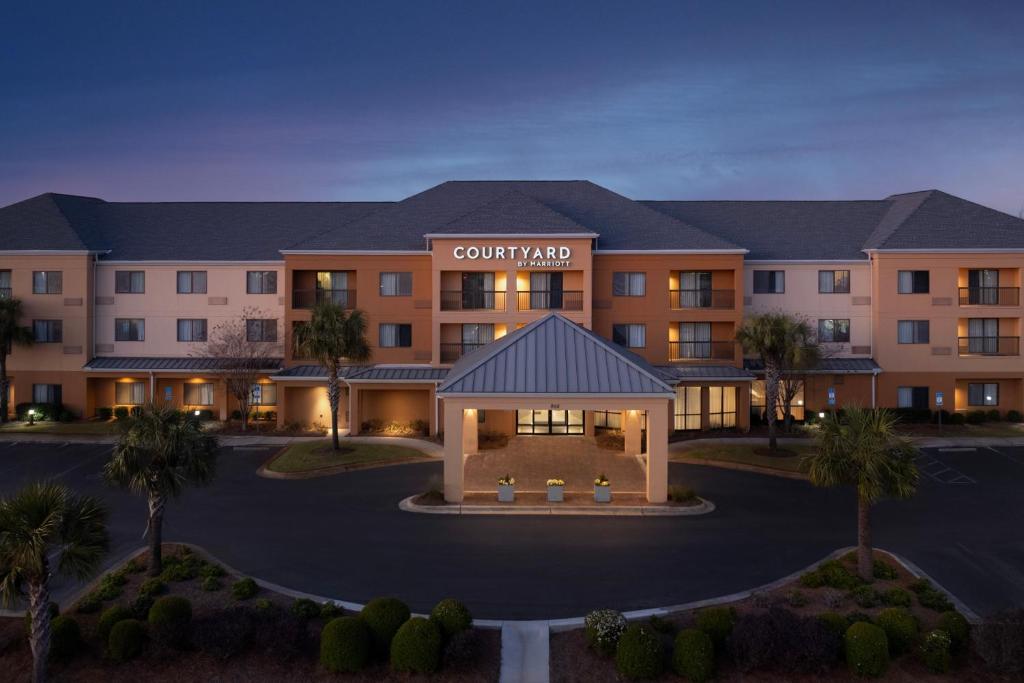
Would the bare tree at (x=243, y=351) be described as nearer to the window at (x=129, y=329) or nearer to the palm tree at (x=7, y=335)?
the window at (x=129, y=329)

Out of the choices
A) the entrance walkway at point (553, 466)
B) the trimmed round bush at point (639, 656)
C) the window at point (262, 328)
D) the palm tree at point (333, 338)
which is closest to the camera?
the trimmed round bush at point (639, 656)

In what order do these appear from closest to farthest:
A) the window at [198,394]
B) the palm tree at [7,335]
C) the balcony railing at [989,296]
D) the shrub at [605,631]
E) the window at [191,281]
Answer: the shrub at [605,631] < the palm tree at [7,335] < the balcony railing at [989,296] < the window at [198,394] < the window at [191,281]

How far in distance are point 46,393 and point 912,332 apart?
51.3m

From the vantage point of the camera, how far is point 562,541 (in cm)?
1878

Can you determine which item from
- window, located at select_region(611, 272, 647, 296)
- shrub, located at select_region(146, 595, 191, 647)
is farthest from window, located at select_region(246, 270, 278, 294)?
shrub, located at select_region(146, 595, 191, 647)

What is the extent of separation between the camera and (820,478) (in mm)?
16156

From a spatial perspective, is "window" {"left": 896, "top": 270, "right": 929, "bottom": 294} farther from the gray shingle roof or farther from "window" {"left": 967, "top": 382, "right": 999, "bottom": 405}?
the gray shingle roof

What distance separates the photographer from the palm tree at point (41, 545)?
35.5ft

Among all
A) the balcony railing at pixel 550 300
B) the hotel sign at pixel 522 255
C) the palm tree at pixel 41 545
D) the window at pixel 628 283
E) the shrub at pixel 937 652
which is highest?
the hotel sign at pixel 522 255

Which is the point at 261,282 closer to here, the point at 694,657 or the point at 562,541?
the point at 562,541

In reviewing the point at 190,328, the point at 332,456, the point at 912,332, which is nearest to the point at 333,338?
the point at 332,456

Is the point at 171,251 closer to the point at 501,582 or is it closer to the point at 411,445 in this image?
the point at 411,445

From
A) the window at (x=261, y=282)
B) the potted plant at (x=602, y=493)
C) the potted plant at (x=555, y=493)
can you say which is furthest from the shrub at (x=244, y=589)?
the window at (x=261, y=282)

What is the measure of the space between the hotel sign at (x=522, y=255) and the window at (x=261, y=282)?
11.9m
